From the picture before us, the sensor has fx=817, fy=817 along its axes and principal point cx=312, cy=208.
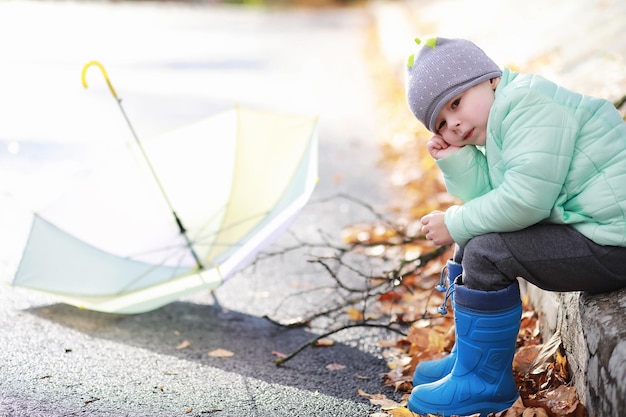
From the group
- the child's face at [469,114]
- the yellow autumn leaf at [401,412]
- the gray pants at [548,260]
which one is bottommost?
the yellow autumn leaf at [401,412]

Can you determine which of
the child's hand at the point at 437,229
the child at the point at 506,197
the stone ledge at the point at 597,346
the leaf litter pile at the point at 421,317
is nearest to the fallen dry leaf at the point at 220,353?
the leaf litter pile at the point at 421,317

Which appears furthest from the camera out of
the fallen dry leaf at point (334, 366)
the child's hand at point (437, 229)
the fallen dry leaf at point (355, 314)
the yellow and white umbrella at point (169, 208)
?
the fallen dry leaf at point (355, 314)

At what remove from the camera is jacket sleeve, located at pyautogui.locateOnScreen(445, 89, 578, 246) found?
96.3 inches

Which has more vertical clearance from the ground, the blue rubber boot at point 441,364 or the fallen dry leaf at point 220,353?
the blue rubber boot at point 441,364

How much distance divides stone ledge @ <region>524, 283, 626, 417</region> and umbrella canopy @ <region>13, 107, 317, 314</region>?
129cm

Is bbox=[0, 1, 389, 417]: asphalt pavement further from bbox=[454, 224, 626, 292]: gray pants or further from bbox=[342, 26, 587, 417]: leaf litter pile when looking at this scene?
bbox=[454, 224, 626, 292]: gray pants

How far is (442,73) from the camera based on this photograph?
260 cm

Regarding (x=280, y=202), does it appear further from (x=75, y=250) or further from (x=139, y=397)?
(x=139, y=397)

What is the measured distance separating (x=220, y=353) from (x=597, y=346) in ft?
5.27

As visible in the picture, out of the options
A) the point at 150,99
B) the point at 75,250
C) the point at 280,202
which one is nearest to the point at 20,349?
the point at 75,250

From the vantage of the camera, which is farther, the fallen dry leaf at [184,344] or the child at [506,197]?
the fallen dry leaf at [184,344]

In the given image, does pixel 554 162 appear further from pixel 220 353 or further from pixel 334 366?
pixel 220 353

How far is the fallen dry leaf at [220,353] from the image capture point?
3.39 meters

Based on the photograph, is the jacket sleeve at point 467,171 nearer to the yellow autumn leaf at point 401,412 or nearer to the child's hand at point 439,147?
the child's hand at point 439,147
